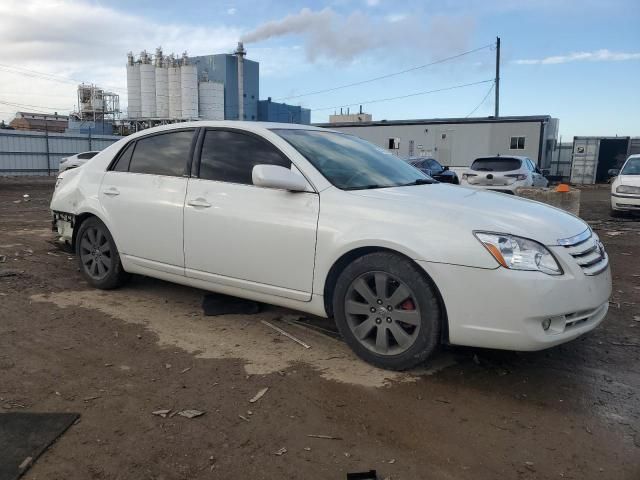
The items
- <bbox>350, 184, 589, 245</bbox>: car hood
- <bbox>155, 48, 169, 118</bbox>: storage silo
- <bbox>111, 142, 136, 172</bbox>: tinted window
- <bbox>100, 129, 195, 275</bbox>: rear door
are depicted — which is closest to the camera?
<bbox>350, 184, 589, 245</bbox>: car hood

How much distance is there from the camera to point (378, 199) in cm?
360

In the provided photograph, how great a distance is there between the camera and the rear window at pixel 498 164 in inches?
506

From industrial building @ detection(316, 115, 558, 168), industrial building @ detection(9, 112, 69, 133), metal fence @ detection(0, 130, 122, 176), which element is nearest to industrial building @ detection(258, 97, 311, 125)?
industrial building @ detection(9, 112, 69, 133)

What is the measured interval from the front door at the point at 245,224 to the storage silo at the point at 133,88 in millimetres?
45706

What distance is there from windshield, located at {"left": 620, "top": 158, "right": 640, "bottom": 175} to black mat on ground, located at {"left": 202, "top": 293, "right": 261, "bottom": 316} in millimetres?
11642

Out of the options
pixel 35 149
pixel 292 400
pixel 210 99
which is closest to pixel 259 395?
pixel 292 400

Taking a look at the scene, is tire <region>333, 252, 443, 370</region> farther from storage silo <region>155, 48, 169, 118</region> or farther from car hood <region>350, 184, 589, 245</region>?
storage silo <region>155, 48, 169, 118</region>

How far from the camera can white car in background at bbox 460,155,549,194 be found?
40.8 ft

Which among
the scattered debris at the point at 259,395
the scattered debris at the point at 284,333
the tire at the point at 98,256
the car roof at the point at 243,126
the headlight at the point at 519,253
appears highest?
the car roof at the point at 243,126

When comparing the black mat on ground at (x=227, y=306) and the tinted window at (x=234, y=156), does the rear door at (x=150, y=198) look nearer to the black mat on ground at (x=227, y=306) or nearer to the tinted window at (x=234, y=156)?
the tinted window at (x=234, y=156)

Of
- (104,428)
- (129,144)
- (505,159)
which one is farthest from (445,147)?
(104,428)

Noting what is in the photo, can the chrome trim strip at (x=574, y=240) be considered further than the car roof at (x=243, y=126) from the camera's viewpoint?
No

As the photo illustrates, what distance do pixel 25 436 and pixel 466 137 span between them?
1273 inches

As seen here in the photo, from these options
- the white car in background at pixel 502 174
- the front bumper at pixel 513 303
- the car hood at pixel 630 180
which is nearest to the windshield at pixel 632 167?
the car hood at pixel 630 180
